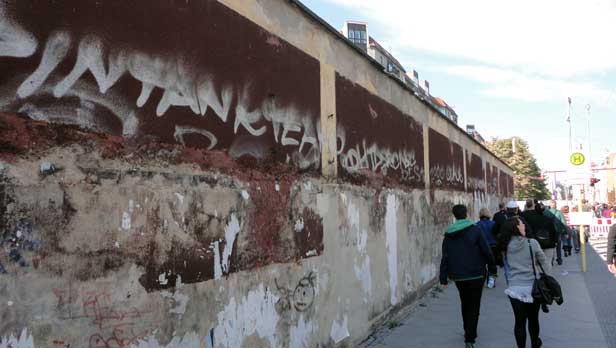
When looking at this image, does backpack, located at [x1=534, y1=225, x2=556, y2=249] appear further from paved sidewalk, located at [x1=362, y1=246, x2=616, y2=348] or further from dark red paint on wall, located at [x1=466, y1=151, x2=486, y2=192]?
dark red paint on wall, located at [x1=466, y1=151, x2=486, y2=192]

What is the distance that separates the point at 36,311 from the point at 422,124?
9085 millimetres

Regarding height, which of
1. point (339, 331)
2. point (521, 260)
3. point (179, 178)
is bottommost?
point (339, 331)

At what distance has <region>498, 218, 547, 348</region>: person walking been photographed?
551 centimetres

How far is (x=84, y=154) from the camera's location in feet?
9.52

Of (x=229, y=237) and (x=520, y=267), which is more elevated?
(x=229, y=237)

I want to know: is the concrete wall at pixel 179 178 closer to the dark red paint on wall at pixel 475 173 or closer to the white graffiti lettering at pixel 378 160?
the white graffiti lettering at pixel 378 160

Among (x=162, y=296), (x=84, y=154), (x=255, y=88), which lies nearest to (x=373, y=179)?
(x=255, y=88)

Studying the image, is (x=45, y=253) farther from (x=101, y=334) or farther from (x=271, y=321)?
(x=271, y=321)

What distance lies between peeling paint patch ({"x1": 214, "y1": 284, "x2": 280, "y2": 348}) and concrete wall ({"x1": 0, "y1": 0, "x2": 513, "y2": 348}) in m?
0.02

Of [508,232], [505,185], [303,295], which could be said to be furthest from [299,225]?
[505,185]

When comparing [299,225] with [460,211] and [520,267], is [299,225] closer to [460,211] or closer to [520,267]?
[460,211]

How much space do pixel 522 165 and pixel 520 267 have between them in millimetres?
60179

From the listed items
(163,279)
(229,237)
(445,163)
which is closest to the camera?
(163,279)

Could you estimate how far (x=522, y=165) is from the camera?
61.5 meters
